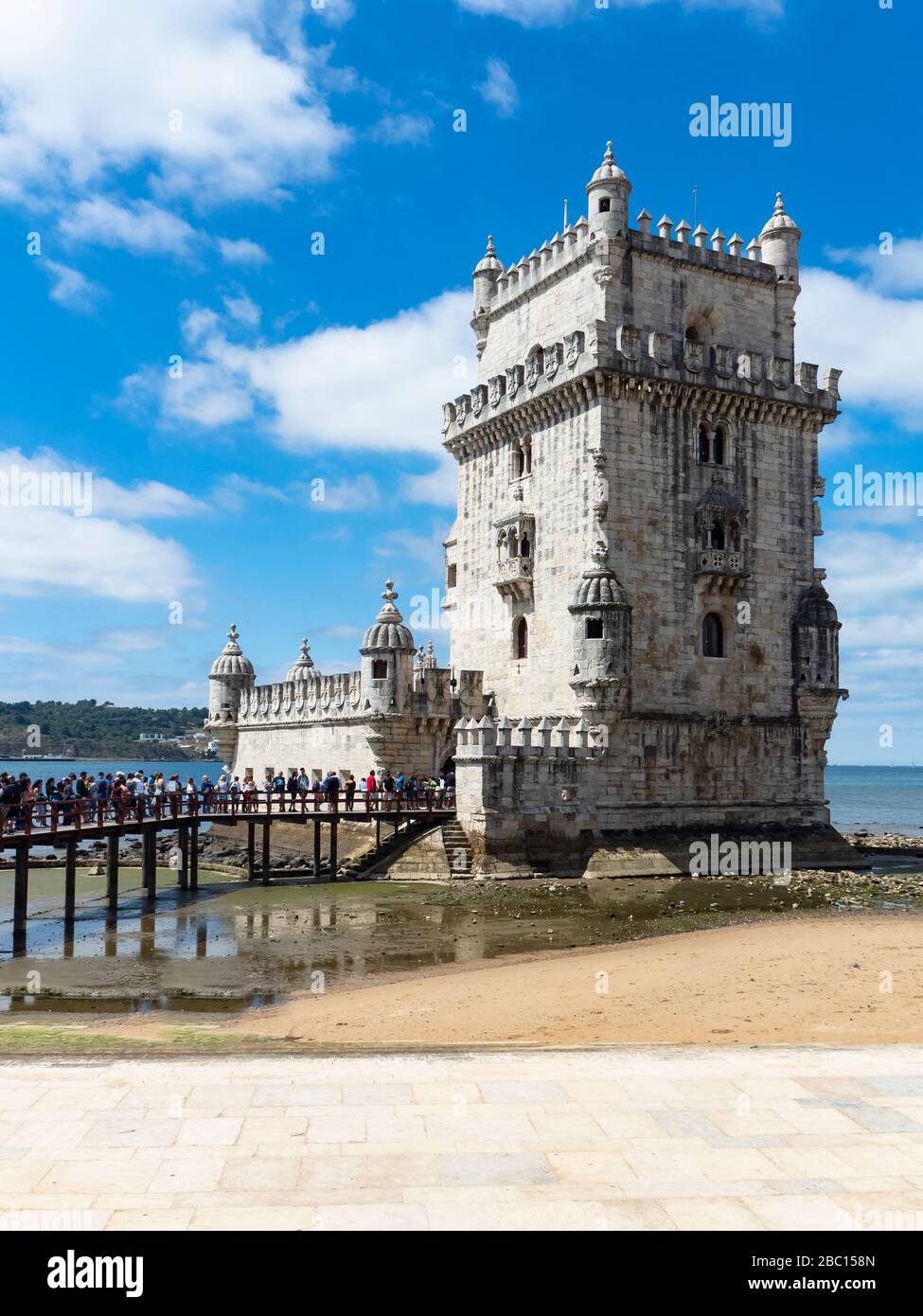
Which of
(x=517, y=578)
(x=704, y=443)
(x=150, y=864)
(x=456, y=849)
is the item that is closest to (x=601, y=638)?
(x=517, y=578)

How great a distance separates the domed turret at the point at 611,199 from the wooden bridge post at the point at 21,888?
2491cm

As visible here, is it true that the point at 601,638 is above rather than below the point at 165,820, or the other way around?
above

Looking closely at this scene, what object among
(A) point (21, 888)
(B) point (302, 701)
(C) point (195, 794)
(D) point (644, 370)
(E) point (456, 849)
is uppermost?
(D) point (644, 370)

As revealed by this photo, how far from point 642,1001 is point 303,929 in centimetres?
1035

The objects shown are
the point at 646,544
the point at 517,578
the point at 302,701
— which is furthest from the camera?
the point at 302,701

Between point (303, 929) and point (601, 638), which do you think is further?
point (601, 638)

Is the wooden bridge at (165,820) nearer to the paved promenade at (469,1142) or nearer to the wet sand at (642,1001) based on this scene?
the wet sand at (642,1001)

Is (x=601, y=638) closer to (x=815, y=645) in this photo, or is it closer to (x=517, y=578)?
(x=517, y=578)

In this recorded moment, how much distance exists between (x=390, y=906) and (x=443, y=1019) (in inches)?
467

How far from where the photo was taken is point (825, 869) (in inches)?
1416

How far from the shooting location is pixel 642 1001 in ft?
55.9

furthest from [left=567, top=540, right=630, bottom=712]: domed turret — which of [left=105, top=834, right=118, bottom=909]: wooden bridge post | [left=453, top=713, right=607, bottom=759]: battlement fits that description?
[left=105, top=834, right=118, bottom=909]: wooden bridge post

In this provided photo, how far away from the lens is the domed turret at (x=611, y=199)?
115ft

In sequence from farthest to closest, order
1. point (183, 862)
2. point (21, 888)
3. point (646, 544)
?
1. point (646, 544)
2. point (183, 862)
3. point (21, 888)
